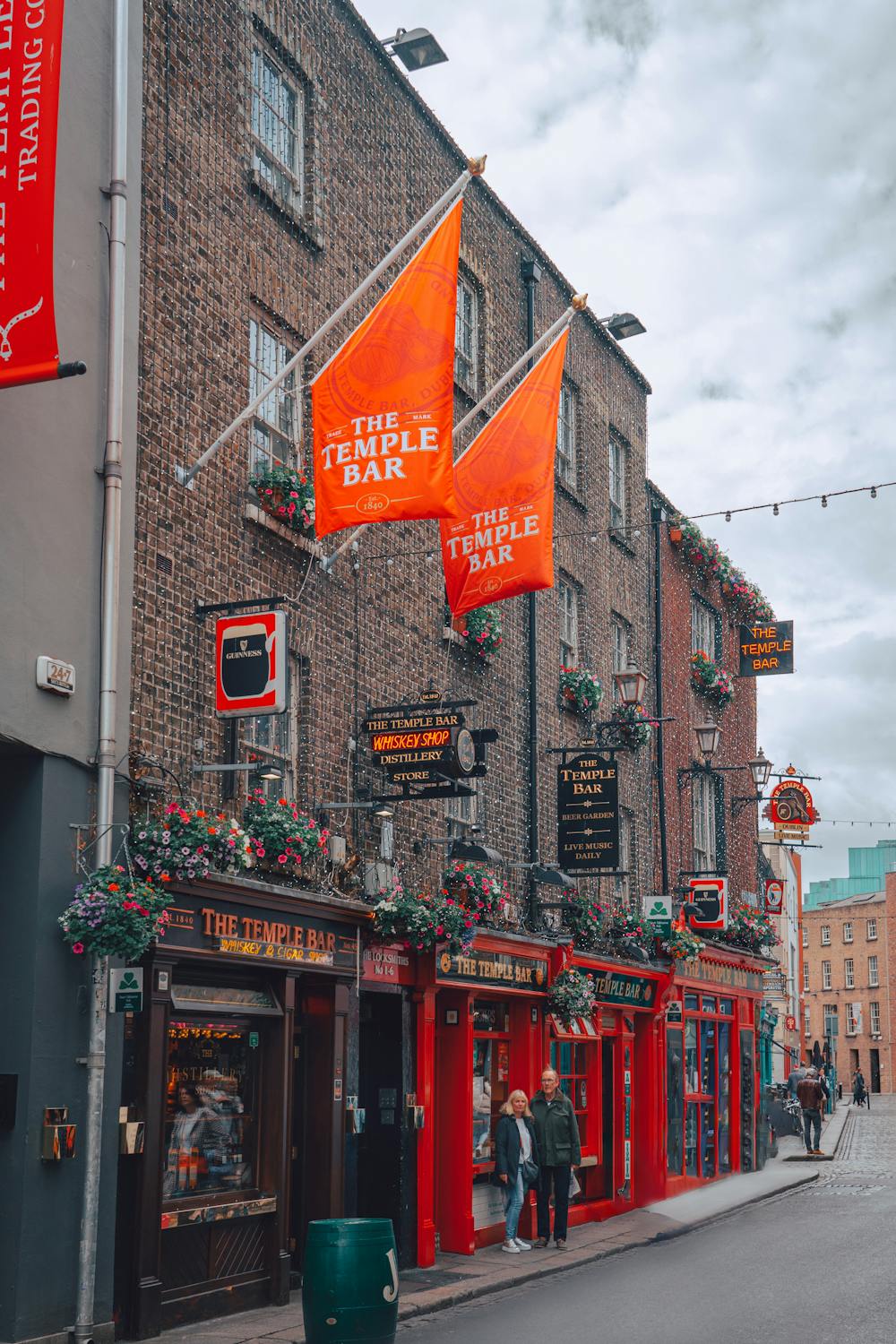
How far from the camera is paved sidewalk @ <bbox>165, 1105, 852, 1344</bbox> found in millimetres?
11734

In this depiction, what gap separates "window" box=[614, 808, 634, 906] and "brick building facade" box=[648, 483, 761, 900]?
4.60 feet

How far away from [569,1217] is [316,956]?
814cm

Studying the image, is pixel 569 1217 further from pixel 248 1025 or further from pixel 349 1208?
pixel 248 1025

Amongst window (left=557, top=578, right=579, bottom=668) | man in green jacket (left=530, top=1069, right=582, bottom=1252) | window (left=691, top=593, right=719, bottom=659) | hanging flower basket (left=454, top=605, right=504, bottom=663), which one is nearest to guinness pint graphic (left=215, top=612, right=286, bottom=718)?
hanging flower basket (left=454, top=605, right=504, bottom=663)

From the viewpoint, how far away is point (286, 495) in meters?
14.3

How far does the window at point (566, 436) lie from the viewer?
23406mm

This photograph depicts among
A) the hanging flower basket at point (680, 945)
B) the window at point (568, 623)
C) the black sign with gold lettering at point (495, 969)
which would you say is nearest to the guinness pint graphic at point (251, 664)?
the black sign with gold lettering at point (495, 969)

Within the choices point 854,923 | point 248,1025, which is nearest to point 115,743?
point 248,1025

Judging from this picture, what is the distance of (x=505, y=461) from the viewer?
16125 millimetres

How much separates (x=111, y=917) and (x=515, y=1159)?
7.90m

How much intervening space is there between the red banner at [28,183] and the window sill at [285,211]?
14.4ft

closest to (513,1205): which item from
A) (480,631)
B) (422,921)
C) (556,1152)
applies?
(556,1152)

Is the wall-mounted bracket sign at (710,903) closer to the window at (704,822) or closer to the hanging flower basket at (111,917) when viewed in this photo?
the window at (704,822)

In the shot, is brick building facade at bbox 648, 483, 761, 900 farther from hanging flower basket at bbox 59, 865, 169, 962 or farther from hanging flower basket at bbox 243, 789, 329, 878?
hanging flower basket at bbox 59, 865, 169, 962
